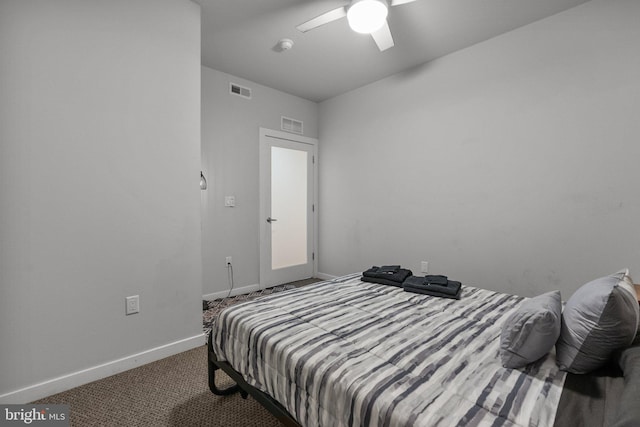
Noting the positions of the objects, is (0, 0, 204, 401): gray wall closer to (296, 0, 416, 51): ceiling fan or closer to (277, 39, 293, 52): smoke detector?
(277, 39, 293, 52): smoke detector

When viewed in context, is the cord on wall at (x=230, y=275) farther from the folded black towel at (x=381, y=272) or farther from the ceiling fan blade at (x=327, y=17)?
the ceiling fan blade at (x=327, y=17)

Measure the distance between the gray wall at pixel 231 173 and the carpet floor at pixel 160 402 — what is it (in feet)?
4.77

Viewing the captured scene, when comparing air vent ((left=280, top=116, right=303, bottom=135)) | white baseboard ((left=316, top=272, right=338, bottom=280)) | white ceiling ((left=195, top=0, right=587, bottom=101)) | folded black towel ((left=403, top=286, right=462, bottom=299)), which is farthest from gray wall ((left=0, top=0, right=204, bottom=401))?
white baseboard ((left=316, top=272, right=338, bottom=280))

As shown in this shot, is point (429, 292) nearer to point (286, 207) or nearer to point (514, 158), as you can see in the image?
point (514, 158)

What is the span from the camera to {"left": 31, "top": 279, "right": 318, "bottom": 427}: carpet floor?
5.19 ft

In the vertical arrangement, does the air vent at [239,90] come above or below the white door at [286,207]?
above

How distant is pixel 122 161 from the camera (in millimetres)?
2037

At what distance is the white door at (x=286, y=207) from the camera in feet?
13.0

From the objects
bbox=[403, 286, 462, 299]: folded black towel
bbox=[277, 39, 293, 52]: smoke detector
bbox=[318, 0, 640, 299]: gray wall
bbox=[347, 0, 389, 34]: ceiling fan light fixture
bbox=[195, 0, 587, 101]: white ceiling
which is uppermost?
bbox=[195, 0, 587, 101]: white ceiling

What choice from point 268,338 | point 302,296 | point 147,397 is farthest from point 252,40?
point 147,397

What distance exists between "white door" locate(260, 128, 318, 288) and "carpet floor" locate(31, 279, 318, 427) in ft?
6.46

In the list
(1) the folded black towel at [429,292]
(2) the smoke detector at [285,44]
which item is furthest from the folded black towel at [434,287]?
(2) the smoke detector at [285,44]

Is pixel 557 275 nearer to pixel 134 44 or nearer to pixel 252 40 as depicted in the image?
pixel 252 40

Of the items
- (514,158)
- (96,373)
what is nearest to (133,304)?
(96,373)
